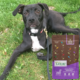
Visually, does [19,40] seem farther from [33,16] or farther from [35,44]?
[33,16]

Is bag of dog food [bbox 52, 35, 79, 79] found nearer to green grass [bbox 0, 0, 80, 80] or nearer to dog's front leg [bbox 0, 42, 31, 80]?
green grass [bbox 0, 0, 80, 80]

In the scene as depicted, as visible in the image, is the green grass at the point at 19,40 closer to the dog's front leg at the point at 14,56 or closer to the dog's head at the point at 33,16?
the dog's front leg at the point at 14,56

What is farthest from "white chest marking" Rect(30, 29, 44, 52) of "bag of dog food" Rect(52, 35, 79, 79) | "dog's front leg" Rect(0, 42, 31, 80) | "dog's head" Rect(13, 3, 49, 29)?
"bag of dog food" Rect(52, 35, 79, 79)

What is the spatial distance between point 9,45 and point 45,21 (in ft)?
3.97

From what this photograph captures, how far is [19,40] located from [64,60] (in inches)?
62.4

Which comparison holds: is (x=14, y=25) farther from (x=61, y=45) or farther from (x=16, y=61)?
(x=61, y=45)

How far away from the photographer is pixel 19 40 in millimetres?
3303

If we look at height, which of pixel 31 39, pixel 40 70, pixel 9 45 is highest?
pixel 31 39

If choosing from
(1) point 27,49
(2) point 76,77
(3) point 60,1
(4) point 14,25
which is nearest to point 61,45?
(2) point 76,77

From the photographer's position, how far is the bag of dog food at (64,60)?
2.02 meters

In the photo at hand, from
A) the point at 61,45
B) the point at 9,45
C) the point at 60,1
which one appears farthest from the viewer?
the point at 60,1

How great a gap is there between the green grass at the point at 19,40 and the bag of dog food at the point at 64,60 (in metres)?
0.47

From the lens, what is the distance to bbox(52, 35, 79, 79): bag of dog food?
6.64 feet

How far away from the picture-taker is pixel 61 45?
6.64 ft
